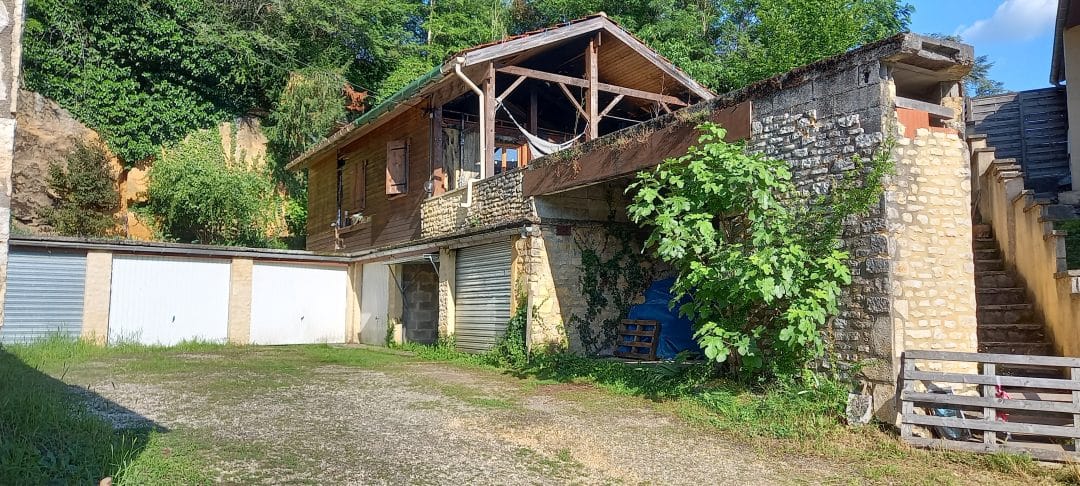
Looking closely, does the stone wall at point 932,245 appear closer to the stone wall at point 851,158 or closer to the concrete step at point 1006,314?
the stone wall at point 851,158

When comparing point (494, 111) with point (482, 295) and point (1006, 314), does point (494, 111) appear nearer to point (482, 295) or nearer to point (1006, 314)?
point (482, 295)

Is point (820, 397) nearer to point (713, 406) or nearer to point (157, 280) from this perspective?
point (713, 406)

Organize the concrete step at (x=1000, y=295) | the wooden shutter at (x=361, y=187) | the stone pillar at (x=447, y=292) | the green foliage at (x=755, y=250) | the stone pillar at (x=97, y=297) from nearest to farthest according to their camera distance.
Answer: the green foliage at (x=755, y=250), the concrete step at (x=1000, y=295), the stone pillar at (x=447, y=292), the stone pillar at (x=97, y=297), the wooden shutter at (x=361, y=187)

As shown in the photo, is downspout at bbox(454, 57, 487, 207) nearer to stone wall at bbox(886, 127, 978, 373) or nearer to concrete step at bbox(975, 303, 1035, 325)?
stone wall at bbox(886, 127, 978, 373)

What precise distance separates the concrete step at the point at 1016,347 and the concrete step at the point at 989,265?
5.21ft

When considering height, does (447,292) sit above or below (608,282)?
below

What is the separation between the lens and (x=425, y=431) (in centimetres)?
660

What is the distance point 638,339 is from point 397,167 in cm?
784

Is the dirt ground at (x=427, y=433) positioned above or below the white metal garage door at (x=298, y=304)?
below

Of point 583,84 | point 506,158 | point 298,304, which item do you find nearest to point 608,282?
point 583,84

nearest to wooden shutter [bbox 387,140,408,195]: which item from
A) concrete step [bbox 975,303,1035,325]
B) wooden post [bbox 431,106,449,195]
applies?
wooden post [bbox 431,106,449,195]

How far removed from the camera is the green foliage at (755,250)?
6.77 meters

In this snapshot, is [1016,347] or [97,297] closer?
[1016,347]

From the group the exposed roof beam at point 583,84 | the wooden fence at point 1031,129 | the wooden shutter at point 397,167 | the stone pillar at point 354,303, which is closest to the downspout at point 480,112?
the exposed roof beam at point 583,84
